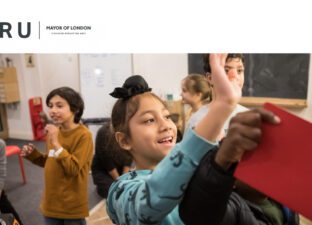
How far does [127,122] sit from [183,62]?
3.06m

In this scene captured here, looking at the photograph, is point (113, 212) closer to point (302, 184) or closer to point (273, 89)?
point (302, 184)

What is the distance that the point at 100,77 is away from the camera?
3963 mm

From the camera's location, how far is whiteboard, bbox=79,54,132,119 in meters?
3.91

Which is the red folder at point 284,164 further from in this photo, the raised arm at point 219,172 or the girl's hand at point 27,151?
the girl's hand at point 27,151

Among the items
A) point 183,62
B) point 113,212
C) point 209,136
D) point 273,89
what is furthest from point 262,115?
point 183,62

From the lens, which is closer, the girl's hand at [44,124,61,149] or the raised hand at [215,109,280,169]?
the raised hand at [215,109,280,169]

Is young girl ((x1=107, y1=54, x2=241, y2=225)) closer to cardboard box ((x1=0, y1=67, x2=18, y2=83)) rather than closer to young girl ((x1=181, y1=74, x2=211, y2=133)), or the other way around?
young girl ((x1=181, y1=74, x2=211, y2=133))

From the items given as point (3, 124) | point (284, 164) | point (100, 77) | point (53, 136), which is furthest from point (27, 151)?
point (3, 124)
